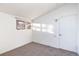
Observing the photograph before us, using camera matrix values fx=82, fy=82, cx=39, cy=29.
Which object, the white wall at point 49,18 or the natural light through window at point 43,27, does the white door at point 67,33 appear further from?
the natural light through window at point 43,27

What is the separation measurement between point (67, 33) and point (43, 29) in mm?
1695

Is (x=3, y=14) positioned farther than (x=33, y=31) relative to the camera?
No

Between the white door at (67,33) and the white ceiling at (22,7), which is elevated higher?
the white ceiling at (22,7)

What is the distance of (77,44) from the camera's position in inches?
158

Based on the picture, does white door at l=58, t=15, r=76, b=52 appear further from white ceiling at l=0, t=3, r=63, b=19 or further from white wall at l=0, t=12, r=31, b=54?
white wall at l=0, t=12, r=31, b=54

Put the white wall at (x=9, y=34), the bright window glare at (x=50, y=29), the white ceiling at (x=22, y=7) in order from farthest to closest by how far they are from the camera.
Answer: the bright window glare at (x=50, y=29)
the white wall at (x=9, y=34)
the white ceiling at (x=22, y=7)

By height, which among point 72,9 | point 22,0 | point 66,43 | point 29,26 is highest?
point 72,9

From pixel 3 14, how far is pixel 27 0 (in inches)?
101

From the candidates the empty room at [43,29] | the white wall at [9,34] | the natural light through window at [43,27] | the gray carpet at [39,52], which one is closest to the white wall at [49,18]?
the empty room at [43,29]

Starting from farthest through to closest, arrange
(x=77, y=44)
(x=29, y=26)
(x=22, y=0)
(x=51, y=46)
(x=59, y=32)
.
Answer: (x=29, y=26) < (x=51, y=46) < (x=59, y=32) < (x=77, y=44) < (x=22, y=0)

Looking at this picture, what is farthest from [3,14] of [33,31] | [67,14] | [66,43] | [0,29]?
[66,43]

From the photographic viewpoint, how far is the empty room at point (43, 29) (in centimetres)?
392

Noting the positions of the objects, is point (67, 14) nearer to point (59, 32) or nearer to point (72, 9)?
point (72, 9)

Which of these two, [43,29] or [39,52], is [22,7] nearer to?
[39,52]
